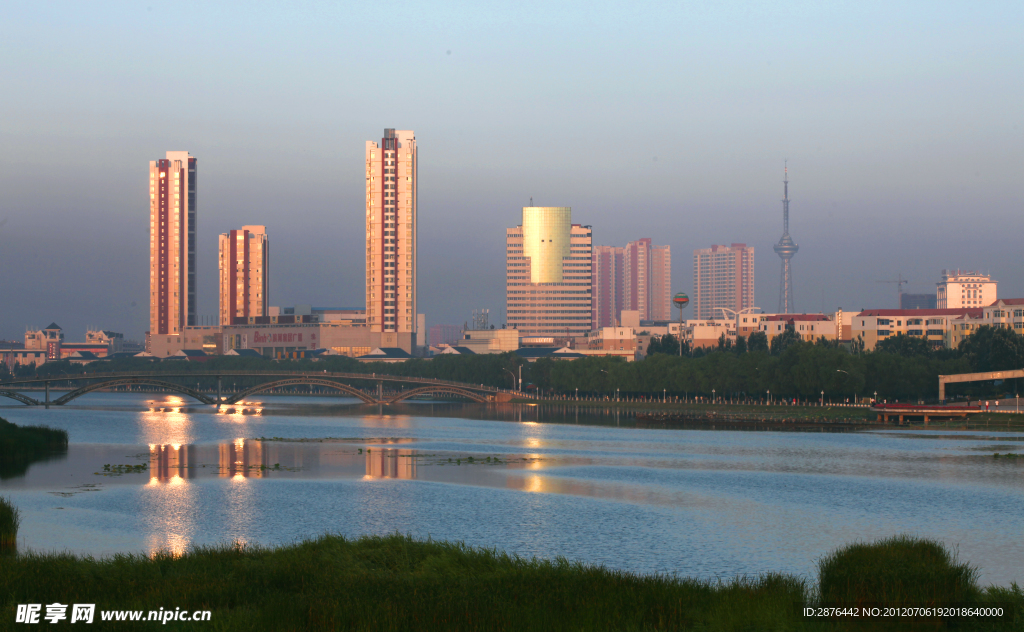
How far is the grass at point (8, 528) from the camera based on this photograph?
40.2m

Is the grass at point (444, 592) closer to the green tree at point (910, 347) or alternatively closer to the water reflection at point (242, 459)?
the water reflection at point (242, 459)

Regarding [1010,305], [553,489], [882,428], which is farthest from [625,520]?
[1010,305]

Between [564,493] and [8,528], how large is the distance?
102 feet

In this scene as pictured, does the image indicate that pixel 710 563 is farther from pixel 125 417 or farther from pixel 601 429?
pixel 125 417

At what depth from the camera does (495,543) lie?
43781 millimetres

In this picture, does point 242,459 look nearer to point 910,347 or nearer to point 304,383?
point 304,383

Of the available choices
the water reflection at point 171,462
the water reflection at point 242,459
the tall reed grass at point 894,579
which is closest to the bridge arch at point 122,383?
the water reflection at point 242,459

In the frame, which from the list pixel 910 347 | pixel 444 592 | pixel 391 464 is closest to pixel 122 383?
pixel 391 464

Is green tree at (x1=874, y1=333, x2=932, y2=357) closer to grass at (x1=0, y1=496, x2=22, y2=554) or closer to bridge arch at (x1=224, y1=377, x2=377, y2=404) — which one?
bridge arch at (x1=224, y1=377, x2=377, y2=404)

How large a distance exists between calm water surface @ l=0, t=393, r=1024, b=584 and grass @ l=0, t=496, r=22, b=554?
0.87 metres

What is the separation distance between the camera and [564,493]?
62.3m

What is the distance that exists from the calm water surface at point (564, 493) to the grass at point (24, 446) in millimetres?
1745

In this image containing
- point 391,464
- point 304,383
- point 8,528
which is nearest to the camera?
point 8,528

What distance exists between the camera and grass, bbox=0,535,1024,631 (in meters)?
22.4
